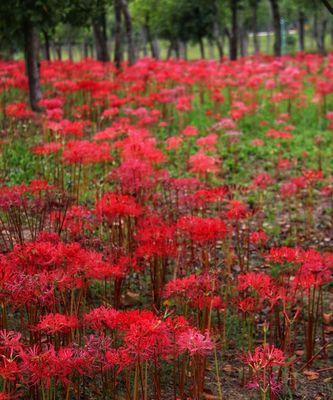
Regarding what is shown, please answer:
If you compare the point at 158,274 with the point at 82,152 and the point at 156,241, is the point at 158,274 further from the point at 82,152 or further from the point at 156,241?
the point at 82,152

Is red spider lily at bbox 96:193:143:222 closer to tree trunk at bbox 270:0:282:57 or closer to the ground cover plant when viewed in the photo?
the ground cover plant

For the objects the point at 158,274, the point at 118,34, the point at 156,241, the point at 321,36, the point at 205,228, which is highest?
the point at 321,36

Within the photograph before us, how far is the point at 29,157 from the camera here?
858 centimetres

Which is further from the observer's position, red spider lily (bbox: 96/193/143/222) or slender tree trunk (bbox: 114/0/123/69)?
slender tree trunk (bbox: 114/0/123/69)

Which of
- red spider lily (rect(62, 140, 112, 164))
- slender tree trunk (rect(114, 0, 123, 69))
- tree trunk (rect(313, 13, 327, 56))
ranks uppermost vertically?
tree trunk (rect(313, 13, 327, 56))

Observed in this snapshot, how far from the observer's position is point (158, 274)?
A: 4734 mm

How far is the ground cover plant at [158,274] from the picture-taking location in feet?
9.93

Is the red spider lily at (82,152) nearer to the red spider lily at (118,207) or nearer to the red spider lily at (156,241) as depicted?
the red spider lily at (118,207)

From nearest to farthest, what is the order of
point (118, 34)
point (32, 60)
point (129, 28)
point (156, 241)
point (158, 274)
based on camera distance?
1. point (156, 241)
2. point (158, 274)
3. point (32, 60)
4. point (129, 28)
5. point (118, 34)

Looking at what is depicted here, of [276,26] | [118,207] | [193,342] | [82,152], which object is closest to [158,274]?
[118,207]

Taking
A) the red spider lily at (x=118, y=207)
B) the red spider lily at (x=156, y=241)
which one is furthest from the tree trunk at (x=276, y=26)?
the red spider lily at (x=156, y=241)

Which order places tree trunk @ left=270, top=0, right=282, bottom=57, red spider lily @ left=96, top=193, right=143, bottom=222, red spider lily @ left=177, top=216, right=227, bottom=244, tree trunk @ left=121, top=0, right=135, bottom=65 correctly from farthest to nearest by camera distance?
tree trunk @ left=270, top=0, right=282, bottom=57
tree trunk @ left=121, top=0, right=135, bottom=65
red spider lily @ left=96, top=193, right=143, bottom=222
red spider lily @ left=177, top=216, right=227, bottom=244

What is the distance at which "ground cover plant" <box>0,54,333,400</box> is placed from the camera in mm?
3025

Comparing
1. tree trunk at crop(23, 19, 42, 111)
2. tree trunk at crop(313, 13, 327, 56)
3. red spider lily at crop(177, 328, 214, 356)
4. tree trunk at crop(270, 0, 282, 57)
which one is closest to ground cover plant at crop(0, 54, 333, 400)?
red spider lily at crop(177, 328, 214, 356)
